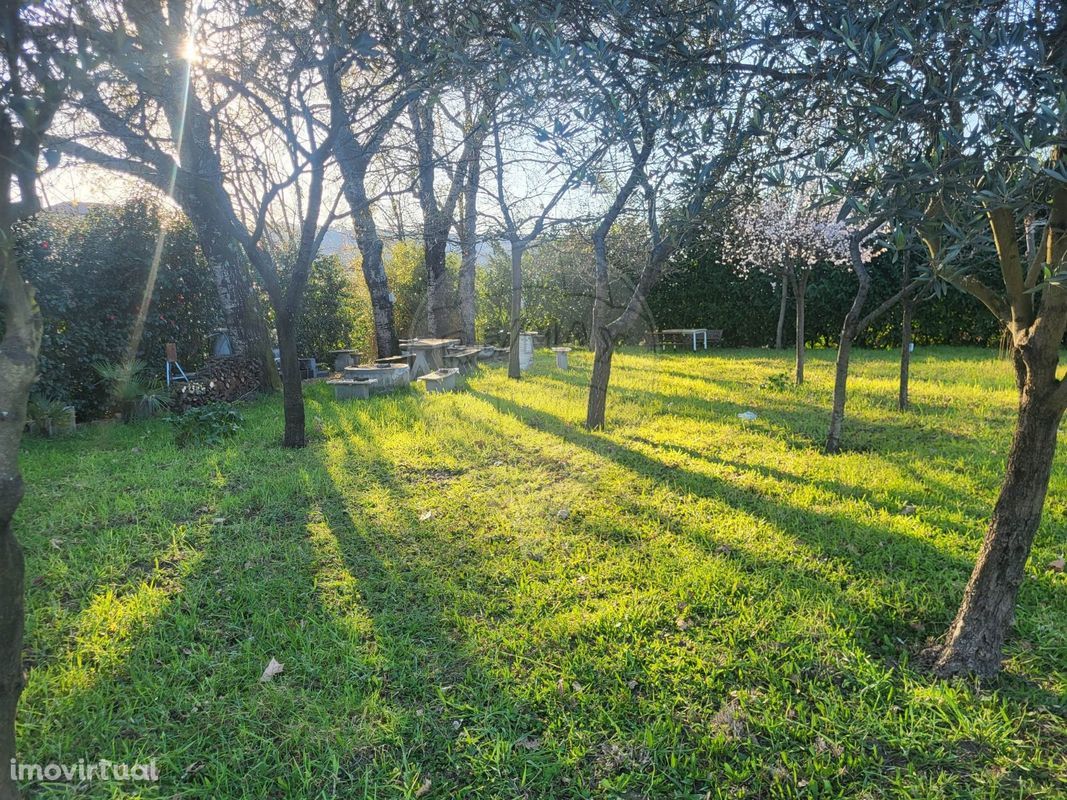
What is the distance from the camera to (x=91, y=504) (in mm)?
4223

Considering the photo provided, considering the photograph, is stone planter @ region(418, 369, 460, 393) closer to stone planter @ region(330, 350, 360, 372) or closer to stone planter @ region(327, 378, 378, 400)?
stone planter @ region(327, 378, 378, 400)

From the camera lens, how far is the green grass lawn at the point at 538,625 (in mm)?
1934

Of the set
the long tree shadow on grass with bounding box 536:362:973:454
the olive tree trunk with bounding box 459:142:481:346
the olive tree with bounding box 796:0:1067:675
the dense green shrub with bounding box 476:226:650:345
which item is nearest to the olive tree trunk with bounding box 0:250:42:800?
the olive tree with bounding box 796:0:1067:675

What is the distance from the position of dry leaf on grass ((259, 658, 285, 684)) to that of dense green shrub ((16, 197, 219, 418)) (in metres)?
6.31

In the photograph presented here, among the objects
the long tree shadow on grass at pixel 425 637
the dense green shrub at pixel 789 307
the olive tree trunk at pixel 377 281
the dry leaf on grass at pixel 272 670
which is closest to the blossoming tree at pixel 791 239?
the dense green shrub at pixel 789 307

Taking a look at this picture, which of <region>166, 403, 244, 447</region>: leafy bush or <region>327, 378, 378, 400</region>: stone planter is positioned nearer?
<region>166, 403, 244, 447</region>: leafy bush

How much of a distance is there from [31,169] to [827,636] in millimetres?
3563

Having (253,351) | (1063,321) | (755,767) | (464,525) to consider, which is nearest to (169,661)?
(464,525)

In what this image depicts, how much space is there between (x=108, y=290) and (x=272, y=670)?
7492 mm

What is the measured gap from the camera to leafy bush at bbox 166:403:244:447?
20.2ft

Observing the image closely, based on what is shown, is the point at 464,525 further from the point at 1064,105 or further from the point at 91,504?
the point at 1064,105

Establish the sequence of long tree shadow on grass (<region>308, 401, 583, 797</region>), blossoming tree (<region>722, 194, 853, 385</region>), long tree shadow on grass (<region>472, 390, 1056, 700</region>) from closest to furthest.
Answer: long tree shadow on grass (<region>308, 401, 583, 797</region>), long tree shadow on grass (<region>472, 390, 1056, 700</region>), blossoming tree (<region>722, 194, 853, 385</region>)

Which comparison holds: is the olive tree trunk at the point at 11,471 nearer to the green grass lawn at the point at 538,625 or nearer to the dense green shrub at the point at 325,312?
the green grass lawn at the point at 538,625

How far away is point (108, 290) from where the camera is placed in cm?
748
